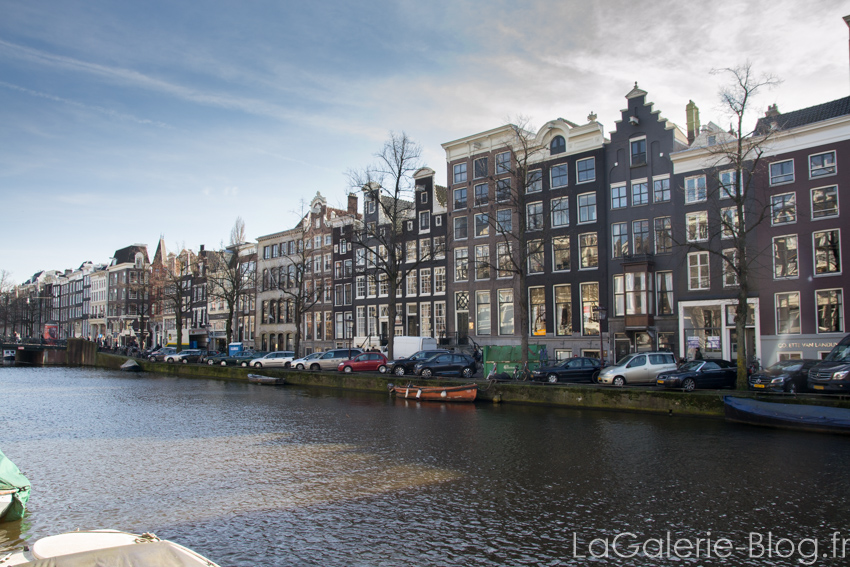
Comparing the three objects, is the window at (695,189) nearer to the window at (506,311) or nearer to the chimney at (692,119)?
the chimney at (692,119)

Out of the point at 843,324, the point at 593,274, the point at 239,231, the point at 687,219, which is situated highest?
the point at 239,231

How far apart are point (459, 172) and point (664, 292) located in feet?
75.0

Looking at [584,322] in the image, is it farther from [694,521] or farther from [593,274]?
[694,521]

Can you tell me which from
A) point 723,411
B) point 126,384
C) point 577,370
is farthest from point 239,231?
point 723,411

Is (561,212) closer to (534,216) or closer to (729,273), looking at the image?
(534,216)

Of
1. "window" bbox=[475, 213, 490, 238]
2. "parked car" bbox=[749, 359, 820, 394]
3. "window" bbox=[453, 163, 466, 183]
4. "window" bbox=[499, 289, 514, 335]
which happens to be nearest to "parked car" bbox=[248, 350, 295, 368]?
"window" bbox=[499, 289, 514, 335]

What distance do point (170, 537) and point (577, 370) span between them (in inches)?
1034

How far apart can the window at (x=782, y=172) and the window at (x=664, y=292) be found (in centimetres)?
873

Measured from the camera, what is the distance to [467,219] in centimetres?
5600

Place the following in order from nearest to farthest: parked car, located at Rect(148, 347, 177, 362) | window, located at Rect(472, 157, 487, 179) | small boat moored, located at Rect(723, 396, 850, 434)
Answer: small boat moored, located at Rect(723, 396, 850, 434) → window, located at Rect(472, 157, 487, 179) → parked car, located at Rect(148, 347, 177, 362)

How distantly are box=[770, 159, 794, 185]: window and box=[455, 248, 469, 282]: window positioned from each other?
25.4 meters

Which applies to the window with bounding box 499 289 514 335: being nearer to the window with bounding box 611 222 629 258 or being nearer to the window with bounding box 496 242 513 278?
the window with bounding box 496 242 513 278

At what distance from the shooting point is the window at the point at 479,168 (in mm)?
55000

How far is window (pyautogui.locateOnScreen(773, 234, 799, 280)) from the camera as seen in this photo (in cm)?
3722
